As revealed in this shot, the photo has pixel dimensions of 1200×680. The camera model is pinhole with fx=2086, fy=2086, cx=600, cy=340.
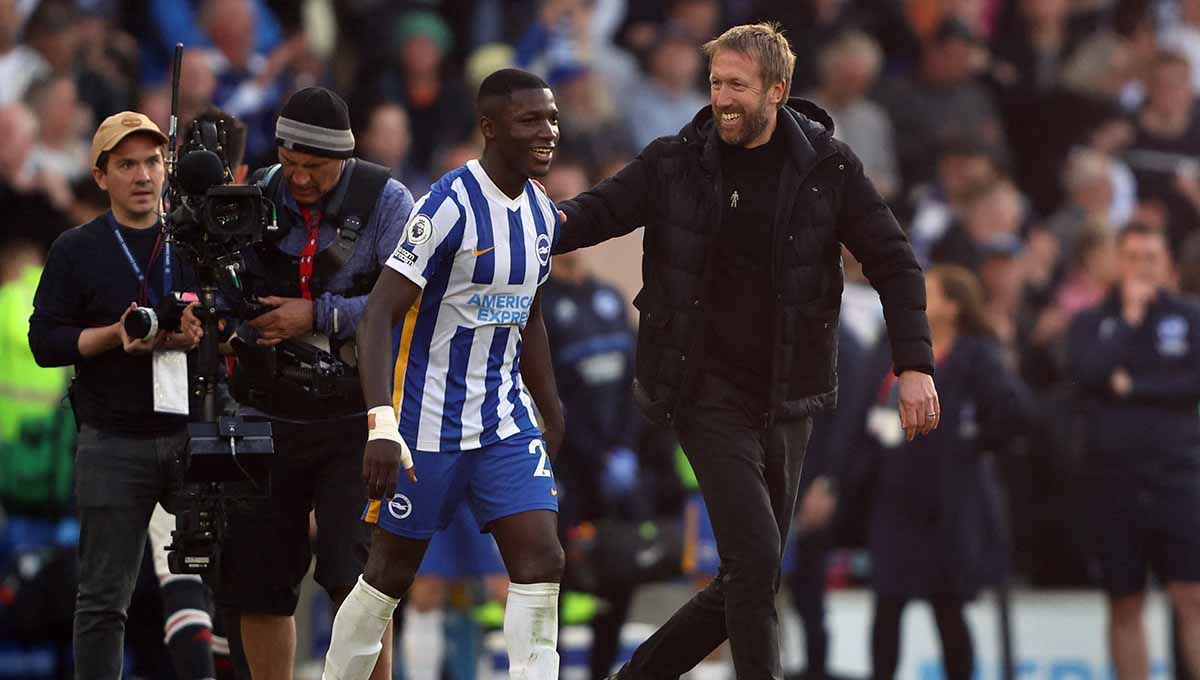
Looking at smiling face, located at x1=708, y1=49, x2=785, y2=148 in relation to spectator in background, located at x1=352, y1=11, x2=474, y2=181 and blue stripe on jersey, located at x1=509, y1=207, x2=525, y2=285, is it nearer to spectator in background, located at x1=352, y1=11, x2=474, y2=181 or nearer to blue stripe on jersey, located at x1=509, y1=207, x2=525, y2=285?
blue stripe on jersey, located at x1=509, y1=207, x2=525, y2=285

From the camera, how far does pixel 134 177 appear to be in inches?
308

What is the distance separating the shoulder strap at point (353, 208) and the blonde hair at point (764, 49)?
4.29ft

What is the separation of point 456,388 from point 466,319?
232 mm

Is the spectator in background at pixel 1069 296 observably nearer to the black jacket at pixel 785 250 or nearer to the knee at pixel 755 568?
the black jacket at pixel 785 250

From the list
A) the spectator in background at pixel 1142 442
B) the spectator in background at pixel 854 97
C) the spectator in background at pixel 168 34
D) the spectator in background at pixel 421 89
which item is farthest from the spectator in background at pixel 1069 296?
the spectator in background at pixel 168 34

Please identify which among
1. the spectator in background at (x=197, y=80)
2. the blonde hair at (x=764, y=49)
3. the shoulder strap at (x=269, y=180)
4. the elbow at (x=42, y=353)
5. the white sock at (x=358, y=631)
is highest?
the spectator in background at (x=197, y=80)

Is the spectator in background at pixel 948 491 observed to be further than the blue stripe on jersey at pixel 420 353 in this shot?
Yes

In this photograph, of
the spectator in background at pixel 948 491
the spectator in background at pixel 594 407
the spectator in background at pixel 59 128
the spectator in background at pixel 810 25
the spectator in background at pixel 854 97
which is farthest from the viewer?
the spectator in background at pixel 810 25

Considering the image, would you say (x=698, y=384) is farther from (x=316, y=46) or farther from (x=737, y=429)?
(x=316, y=46)

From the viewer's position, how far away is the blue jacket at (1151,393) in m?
11.9

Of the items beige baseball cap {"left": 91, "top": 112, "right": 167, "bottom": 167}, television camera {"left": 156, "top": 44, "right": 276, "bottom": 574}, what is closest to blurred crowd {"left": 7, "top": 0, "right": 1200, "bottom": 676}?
beige baseball cap {"left": 91, "top": 112, "right": 167, "bottom": 167}

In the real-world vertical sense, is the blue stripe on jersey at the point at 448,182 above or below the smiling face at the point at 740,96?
below

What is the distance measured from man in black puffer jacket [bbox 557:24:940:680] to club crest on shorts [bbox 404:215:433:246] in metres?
0.76

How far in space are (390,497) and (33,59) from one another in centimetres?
697
